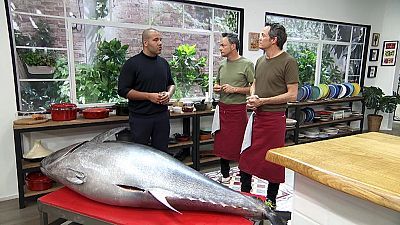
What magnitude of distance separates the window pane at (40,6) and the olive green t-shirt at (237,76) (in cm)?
185

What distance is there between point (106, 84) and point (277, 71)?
6.52 feet

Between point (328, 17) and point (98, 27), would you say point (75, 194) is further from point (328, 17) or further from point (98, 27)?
point (328, 17)

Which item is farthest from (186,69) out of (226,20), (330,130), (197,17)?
(330,130)

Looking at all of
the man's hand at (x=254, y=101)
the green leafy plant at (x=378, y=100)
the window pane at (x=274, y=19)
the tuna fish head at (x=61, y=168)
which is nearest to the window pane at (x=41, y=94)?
the tuna fish head at (x=61, y=168)

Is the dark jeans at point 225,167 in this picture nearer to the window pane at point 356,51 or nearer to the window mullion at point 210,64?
the window mullion at point 210,64

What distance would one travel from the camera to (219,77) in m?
3.11

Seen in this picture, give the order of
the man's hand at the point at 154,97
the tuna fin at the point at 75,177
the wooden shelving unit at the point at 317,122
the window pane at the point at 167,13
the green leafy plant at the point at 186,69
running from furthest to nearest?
the wooden shelving unit at the point at 317,122 → the green leafy plant at the point at 186,69 → the window pane at the point at 167,13 → the man's hand at the point at 154,97 → the tuna fin at the point at 75,177

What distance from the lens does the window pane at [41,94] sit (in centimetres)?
304

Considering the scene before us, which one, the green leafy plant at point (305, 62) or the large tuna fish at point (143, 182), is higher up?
the green leafy plant at point (305, 62)

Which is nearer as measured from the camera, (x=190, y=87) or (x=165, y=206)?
(x=165, y=206)

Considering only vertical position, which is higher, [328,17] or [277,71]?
[328,17]

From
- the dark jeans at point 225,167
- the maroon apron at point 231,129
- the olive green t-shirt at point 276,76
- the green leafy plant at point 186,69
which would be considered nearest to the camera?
the olive green t-shirt at point 276,76

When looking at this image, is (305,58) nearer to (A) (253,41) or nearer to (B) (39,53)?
(A) (253,41)

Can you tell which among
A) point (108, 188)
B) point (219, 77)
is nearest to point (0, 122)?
point (108, 188)
